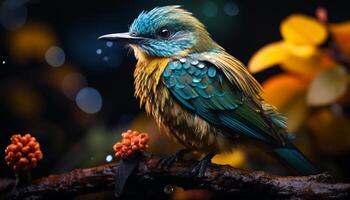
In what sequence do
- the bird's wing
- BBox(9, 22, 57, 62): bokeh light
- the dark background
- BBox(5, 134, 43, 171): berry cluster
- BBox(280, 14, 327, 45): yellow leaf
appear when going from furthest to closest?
BBox(9, 22, 57, 62): bokeh light
the dark background
BBox(280, 14, 327, 45): yellow leaf
the bird's wing
BBox(5, 134, 43, 171): berry cluster

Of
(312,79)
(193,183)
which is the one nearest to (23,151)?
(193,183)

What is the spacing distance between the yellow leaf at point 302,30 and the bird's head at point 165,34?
0.69ft

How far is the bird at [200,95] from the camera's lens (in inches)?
39.0

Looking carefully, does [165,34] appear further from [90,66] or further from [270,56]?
[90,66]

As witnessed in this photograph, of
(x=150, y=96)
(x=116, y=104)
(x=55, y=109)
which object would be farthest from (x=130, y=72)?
(x=150, y=96)

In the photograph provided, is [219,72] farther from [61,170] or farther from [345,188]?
[61,170]

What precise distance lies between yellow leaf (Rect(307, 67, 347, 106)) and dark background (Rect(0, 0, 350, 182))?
0.35 meters

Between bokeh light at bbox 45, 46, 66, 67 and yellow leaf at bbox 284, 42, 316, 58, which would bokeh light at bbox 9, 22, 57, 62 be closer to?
bokeh light at bbox 45, 46, 66, 67

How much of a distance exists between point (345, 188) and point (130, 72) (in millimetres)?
714

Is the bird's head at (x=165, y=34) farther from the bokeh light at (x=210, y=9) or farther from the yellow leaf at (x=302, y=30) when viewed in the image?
the bokeh light at (x=210, y=9)

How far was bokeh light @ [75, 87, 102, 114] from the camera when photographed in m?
1.61

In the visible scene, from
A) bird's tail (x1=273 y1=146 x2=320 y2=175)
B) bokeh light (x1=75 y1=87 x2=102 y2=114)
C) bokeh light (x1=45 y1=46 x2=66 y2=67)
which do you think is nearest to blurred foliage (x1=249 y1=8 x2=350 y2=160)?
bird's tail (x1=273 y1=146 x2=320 y2=175)

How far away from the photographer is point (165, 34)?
989 mm

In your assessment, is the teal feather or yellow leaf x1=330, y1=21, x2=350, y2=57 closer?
the teal feather
